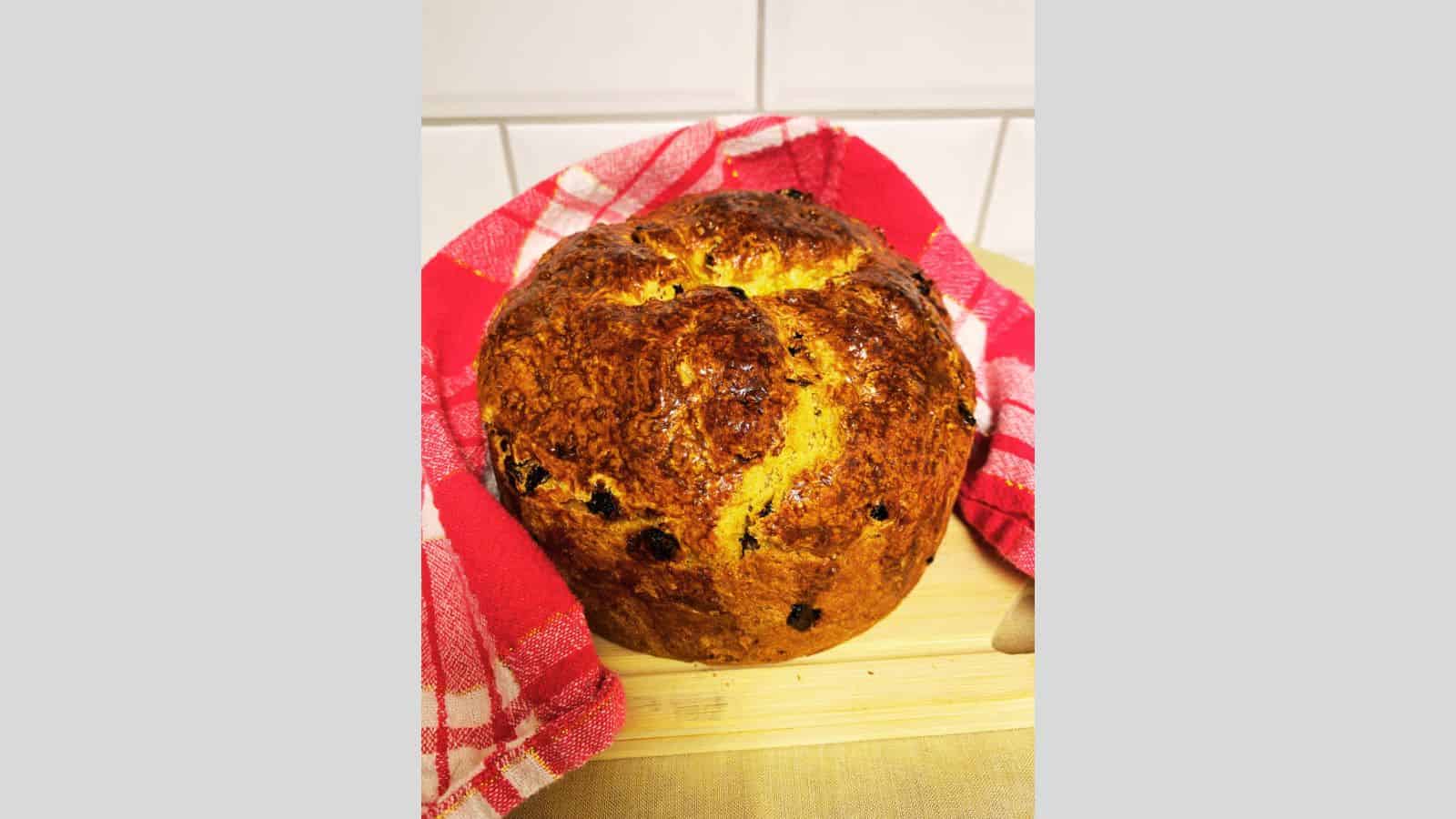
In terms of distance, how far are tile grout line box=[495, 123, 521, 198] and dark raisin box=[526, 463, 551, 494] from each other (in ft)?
2.40

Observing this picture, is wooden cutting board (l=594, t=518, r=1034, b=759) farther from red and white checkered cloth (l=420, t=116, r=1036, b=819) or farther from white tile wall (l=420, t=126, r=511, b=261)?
white tile wall (l=420, t=126, r=511, b=261)

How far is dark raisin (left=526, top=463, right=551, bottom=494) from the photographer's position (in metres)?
1.03

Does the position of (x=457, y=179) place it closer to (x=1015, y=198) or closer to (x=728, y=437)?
(x=728, y=437)

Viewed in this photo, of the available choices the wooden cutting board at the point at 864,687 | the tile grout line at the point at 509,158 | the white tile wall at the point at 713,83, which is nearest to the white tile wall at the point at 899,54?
the white tile wall at the point at 713,83

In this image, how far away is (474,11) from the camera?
3.95 ft

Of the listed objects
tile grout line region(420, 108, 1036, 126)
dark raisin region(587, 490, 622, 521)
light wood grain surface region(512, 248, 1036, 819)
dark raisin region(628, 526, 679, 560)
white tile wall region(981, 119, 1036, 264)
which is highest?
tile grout line region(420, 108, 1036, 126)

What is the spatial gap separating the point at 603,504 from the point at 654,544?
0.07 meters

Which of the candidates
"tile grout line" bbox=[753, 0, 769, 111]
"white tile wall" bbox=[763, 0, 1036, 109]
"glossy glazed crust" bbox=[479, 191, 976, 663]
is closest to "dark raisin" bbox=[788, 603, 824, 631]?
"glossy glazed crust" bbox=[479, 191, 976, 663]

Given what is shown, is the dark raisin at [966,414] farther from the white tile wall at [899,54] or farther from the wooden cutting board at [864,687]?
the white tile wall at [899,54]

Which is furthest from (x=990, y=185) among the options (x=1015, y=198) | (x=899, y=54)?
(x=899, y=54)

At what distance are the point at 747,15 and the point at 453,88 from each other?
48cm

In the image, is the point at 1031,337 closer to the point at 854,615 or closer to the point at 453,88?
the point at 854,615

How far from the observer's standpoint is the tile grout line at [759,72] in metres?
1.27

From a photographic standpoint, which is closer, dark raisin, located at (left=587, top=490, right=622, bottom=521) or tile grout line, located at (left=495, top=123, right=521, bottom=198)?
dark raisin, located at (left=587, top=490, right=622, bottom=521)
